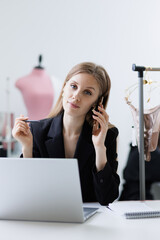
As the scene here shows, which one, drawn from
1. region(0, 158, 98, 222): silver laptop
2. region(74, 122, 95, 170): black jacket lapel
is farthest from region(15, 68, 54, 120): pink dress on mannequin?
region(0, 158, 98, 222): silver laptop

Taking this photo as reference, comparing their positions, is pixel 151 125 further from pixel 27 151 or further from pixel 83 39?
pixel 83 39

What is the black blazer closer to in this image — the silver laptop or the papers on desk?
the papers on desk

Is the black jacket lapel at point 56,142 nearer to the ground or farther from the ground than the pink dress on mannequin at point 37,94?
nearer to the ground

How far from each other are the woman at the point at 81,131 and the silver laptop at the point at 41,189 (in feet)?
1.38

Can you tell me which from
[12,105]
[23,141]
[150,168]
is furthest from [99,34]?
[23,141]

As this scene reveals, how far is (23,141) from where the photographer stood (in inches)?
61.0

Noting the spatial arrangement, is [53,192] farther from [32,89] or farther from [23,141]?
[32,89]

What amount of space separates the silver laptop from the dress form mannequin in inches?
77.9

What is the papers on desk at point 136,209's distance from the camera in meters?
1.19

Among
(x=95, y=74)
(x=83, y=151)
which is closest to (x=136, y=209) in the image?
(x=83, y=151)

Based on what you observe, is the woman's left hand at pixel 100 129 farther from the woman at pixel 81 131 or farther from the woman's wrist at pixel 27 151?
the woman's wrist at pixel 27 151

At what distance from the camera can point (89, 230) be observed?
1.04 meters

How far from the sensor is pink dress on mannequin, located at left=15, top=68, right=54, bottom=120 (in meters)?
3.07

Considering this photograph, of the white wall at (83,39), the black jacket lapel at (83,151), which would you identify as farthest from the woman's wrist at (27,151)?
the white wall at (83,39)
